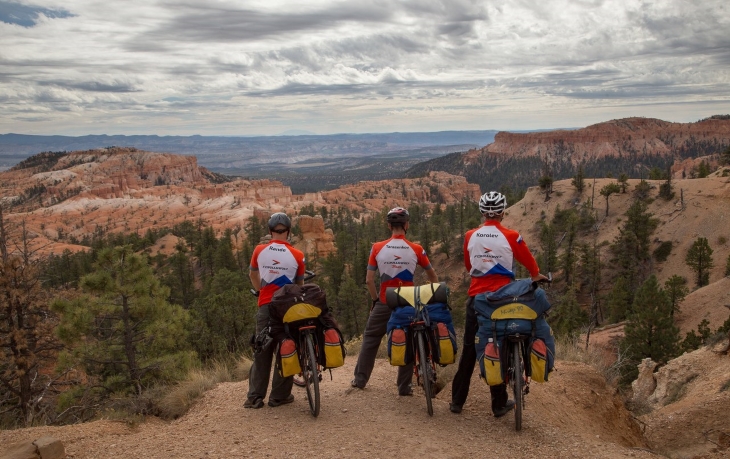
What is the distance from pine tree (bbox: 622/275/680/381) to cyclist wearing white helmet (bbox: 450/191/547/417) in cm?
2142

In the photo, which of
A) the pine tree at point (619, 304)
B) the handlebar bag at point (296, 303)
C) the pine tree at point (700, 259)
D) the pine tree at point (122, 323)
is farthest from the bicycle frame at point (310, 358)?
the pine tree at point (700, 259)

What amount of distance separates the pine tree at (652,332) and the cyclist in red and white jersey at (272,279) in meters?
22.3

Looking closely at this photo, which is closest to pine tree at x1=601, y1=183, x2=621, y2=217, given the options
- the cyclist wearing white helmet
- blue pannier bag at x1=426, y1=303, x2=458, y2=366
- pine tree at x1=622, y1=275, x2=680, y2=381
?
pine tree at x1=622, y1=275, x2=680, y2=381

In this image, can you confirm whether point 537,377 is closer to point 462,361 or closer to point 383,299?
point 462,361

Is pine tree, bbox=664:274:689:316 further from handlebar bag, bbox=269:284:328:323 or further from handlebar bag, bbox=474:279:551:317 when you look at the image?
handlebar bag, bbox=269:284:328:323

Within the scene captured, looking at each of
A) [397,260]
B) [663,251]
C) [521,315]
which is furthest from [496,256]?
[663,251]

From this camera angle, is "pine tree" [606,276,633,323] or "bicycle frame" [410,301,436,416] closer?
"bicycle frame" [410,301,436,416]

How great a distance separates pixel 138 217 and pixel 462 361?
144 meters

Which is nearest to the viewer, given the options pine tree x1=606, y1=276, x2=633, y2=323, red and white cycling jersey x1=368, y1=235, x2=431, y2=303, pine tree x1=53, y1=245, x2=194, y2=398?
red and white cycling jersey x1=368, y1=235, x2=431, y2=303

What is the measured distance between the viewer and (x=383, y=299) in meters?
6.16

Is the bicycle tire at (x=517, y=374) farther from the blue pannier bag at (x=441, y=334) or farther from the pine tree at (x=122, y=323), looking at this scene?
the pine tree at (x=122, y=323)

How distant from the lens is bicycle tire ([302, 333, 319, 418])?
5645 millimetres

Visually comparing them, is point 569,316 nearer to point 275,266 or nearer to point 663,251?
point 663,251

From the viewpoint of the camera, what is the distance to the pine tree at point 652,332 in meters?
24.5
